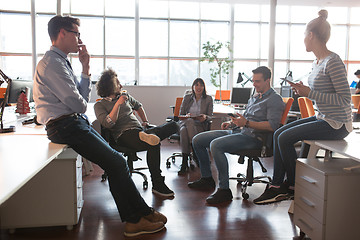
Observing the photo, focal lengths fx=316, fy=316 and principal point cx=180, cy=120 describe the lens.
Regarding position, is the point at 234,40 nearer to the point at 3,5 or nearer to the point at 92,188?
the point at 3,5

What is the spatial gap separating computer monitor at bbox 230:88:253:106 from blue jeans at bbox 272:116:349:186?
108 inches

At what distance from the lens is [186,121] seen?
14.2 feet

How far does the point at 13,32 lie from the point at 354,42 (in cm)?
1066

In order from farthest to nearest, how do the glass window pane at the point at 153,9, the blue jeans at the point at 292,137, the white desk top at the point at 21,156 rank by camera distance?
the glass window pane at the point at 153,9
the blue jeans at the point at 292,137
the white desk top at the point at 21,156

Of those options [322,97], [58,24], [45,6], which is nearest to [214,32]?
[45,6]

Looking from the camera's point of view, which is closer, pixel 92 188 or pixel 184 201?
pixel 184 201

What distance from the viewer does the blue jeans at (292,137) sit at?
7.82ft

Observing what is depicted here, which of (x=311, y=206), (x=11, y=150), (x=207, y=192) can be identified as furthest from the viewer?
(x=207, y=192)

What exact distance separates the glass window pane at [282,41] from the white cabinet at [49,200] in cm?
913

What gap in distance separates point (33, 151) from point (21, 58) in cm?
875

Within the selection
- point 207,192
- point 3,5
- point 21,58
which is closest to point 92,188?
point 207,192

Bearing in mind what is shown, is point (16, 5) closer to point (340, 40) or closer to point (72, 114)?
point (72, 114)

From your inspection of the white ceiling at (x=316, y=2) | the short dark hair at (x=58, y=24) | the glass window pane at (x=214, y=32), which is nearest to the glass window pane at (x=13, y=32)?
the glass window pane at (x=214, y=32)

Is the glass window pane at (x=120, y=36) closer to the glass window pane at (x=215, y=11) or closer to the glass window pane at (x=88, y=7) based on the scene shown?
the glass window pane at (x=88, y=7)
